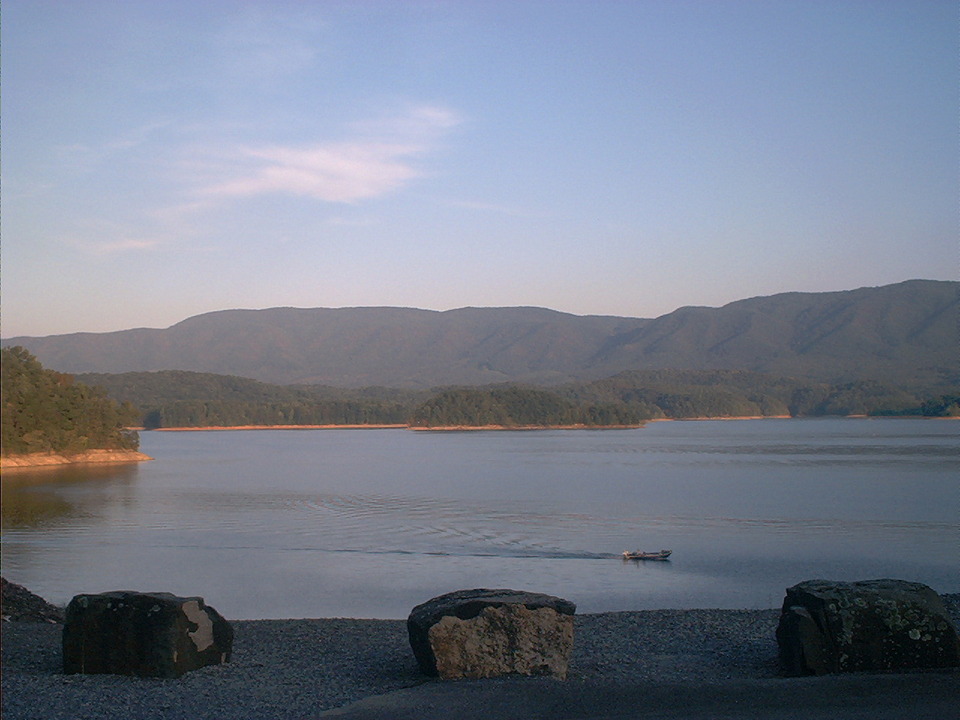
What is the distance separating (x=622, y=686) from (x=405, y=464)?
60185 millimetres

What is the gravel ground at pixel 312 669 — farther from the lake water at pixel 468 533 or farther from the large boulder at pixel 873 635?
the lake water at pixel 468 533

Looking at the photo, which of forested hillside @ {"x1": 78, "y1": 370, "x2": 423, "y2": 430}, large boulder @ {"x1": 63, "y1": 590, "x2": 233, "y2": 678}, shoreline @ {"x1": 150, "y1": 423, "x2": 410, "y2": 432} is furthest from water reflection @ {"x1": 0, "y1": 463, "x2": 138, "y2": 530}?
shoreline @ {"x1": 150, "y1": 423, "x2": 410, "y2": 432}

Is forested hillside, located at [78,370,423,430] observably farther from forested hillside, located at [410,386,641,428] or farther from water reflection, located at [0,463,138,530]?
forested hillside, located at [410,386,641,428]

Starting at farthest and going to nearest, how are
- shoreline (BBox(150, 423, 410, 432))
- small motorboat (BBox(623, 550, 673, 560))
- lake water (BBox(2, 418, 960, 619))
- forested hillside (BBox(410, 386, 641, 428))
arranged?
forested hillside (BBox(410, 386, 641, 428))
shoreline (BBox(150, 423, 410, 432))
small motorboat (BBox(623, 550, 673, 560))
lake water (BBox(2, 418, 960, 619))

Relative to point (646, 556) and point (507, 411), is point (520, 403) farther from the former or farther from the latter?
point (646, 556)

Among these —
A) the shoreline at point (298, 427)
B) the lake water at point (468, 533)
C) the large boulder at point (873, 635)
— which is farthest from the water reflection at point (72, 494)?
the shoreline at point (298, 427)

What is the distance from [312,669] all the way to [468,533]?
18874 mm

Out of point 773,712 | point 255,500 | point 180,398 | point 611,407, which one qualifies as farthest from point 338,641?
point 611,407

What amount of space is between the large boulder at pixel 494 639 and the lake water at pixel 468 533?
3.43 m

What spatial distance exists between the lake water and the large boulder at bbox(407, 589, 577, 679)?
3.43 meters

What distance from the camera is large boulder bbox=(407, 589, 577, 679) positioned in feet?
26.0

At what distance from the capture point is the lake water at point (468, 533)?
17797mm

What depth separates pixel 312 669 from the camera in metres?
8.58

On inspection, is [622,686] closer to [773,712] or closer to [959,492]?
[773,712]
